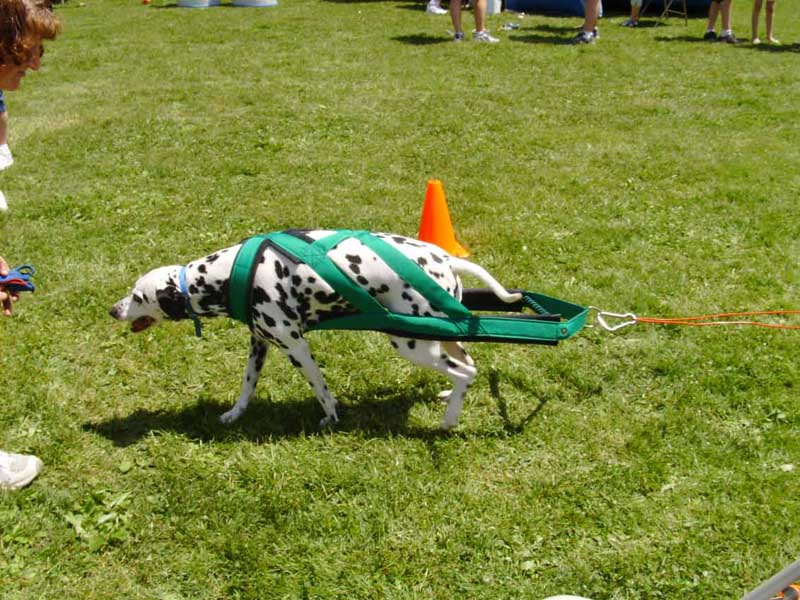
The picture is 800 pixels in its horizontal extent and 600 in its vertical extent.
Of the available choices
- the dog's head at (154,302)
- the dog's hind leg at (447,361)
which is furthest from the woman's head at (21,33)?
the dog's hind leg at (447,361)

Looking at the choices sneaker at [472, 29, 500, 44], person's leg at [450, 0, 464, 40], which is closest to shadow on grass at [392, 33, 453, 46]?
person's leg at [450, 0, 464, 40]

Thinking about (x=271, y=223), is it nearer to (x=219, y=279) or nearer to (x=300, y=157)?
(x=300, y=157)

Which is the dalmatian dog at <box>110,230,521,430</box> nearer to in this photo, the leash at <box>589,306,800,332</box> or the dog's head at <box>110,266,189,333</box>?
the dog's head at <box>110,266,189,333</box>

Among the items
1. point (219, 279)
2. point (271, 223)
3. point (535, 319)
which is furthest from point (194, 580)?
point (271, 223)

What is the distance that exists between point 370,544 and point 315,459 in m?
0.67

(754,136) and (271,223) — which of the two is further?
(754,136)

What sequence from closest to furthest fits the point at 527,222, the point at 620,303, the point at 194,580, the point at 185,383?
the point at 194,580
the point at 185,383
the point at 620,303
the point at 527,222

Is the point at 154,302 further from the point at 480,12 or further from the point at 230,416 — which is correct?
the point at 480,12

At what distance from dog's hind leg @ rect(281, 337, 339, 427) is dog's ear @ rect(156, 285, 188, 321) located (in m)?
0.58

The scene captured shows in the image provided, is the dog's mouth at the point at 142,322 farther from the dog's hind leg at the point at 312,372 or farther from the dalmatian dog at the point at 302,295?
the dog's hind leg at the point at 312,372

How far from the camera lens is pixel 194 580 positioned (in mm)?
3291

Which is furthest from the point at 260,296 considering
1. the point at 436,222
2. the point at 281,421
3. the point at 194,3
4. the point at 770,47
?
the point at 194,3

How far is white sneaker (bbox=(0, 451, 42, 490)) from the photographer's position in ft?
12.3

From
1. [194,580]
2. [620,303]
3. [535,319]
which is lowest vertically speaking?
[194,580]
